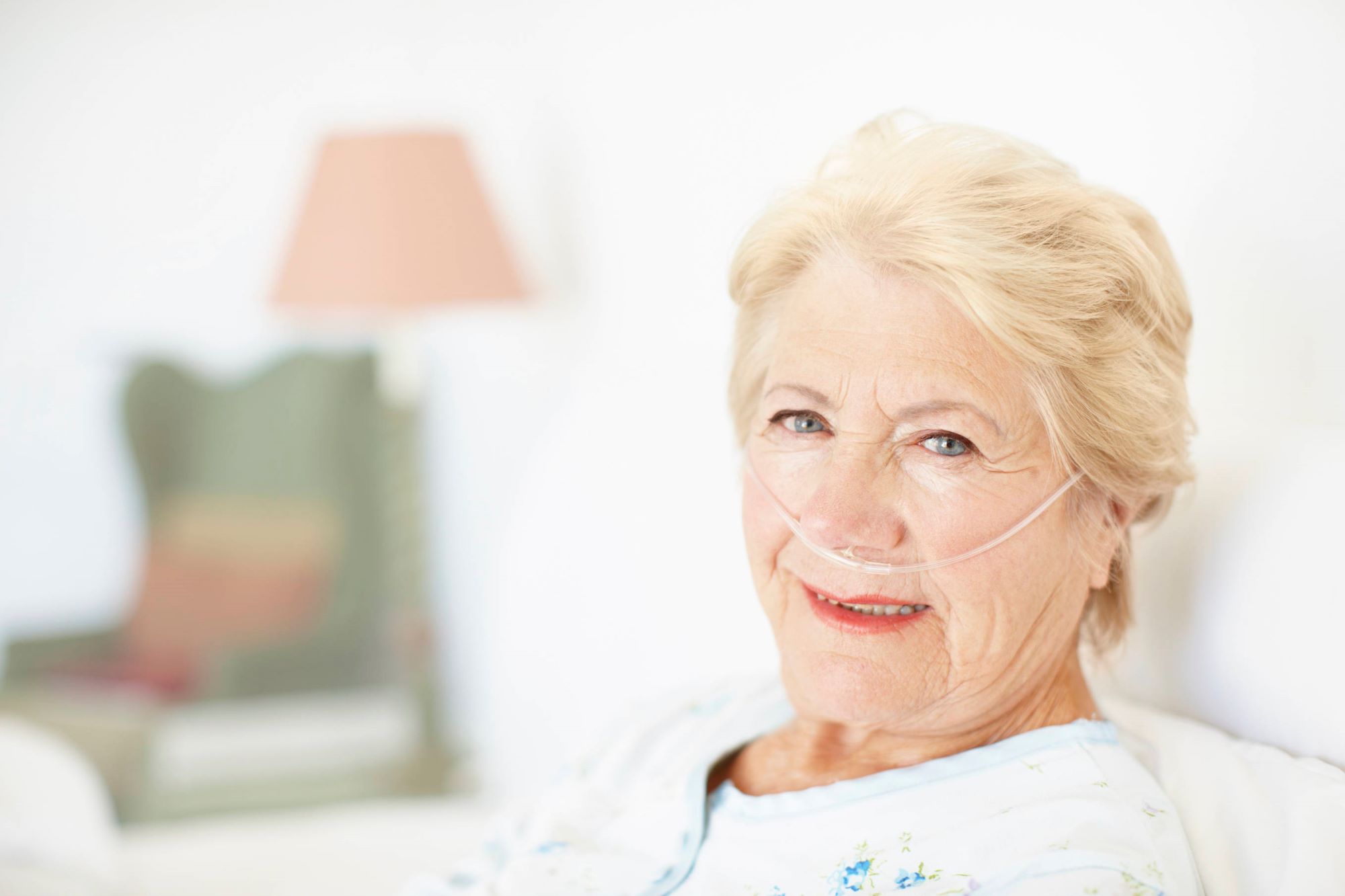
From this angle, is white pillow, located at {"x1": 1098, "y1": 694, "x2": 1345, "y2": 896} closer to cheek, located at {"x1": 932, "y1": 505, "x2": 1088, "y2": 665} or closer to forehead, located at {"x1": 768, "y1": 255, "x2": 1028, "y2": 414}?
cheek, located at {"x1": 932, "y1": 505, "x2": 1088, "y2": 665}

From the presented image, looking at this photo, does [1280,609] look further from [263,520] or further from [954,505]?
[263,520]

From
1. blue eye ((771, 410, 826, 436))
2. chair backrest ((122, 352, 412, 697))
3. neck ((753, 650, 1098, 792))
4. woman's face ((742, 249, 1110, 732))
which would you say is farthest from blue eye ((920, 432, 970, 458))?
chair backrest ((122, 352, 412, 697))

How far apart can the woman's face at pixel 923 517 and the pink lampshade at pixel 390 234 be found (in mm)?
1612

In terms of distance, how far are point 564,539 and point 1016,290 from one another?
1565mm

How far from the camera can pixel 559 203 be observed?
2.79m

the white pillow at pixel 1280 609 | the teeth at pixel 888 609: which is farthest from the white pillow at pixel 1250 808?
the teeth at pixel 888 609

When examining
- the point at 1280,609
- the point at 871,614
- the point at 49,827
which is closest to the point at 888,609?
the point at 871,614

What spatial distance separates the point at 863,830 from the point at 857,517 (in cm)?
27

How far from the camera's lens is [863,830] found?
1028mm

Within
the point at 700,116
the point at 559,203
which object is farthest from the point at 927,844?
the point at 559,203

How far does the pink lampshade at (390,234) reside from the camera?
2.54m

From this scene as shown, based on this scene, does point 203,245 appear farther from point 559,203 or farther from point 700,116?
point 700,116

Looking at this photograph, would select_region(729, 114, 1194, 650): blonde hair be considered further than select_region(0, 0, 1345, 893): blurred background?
No

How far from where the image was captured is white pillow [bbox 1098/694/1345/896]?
2.80 feet
